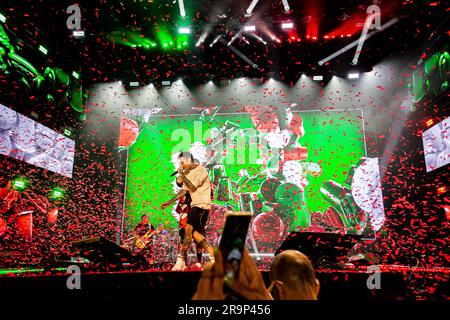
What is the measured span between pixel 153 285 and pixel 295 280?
2.12 metres

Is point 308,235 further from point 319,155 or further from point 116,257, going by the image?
point 319,155

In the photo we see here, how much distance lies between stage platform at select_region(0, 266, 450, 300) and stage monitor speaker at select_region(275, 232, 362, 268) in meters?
0.55

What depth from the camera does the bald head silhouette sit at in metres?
1.27

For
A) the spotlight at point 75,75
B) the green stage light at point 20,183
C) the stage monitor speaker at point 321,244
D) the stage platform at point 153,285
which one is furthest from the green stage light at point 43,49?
the stage monitor speaker at point 321,244

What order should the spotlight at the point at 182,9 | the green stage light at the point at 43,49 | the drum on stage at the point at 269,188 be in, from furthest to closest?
the drum on stage at the point at 269,188
the green stage light at the point at 43,49
the spotlight at the point at 182,9

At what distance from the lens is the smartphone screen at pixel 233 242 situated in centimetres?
95

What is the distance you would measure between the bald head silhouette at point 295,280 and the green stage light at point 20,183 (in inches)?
371

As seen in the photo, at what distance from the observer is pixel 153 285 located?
305cm

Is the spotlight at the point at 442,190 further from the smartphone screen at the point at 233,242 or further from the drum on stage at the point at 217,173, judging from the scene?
the smartphone screen at the point at 233,242

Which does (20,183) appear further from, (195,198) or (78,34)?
(195,198)

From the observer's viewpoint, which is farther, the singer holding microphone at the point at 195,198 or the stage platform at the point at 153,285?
the singer holding microphone at the point at 195,198

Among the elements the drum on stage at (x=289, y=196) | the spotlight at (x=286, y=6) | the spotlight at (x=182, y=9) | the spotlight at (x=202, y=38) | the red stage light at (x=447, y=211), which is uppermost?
the spotlight at (x=182, y=9)

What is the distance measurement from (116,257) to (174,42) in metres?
8.26
